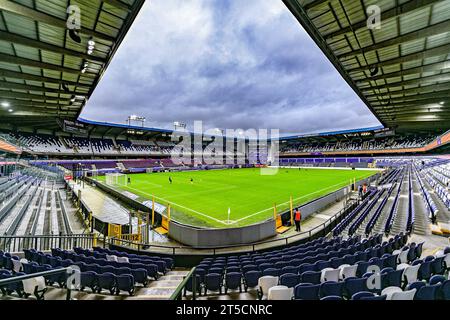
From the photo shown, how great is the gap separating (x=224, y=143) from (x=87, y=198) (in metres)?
79.3

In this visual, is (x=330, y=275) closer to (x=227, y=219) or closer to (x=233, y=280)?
(x=233, y=280)

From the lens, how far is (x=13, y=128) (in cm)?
4950

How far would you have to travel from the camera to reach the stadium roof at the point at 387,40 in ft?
37.6

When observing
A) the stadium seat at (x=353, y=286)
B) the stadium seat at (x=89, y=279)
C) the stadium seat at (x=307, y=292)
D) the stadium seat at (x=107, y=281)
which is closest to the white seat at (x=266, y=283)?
the stadium seat at (x=307, y=292)

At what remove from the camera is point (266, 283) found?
18.8 feet

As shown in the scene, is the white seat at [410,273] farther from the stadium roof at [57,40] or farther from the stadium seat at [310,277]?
the stadium roof at [57,40]

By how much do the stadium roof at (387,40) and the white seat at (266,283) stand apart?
11.7 meters

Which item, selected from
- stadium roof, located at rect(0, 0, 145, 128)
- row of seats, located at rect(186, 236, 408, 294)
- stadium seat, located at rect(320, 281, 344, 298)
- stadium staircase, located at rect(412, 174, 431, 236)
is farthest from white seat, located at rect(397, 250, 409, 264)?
stadium roof, located at rect(0, 0, 145, 128)

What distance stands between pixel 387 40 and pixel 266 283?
16.4m

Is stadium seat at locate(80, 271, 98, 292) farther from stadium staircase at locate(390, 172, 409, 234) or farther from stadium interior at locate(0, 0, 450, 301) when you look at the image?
stadium staircase at locate(390, 172, 409, 234)

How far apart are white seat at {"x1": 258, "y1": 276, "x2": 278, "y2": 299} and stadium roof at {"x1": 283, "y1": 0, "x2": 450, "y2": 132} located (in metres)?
11.7

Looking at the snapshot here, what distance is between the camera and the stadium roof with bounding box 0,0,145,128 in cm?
1088

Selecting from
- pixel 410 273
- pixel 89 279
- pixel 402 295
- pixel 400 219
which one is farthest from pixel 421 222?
pixel 89 279

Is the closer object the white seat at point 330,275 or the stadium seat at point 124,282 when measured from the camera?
the white seat at point 330,275
